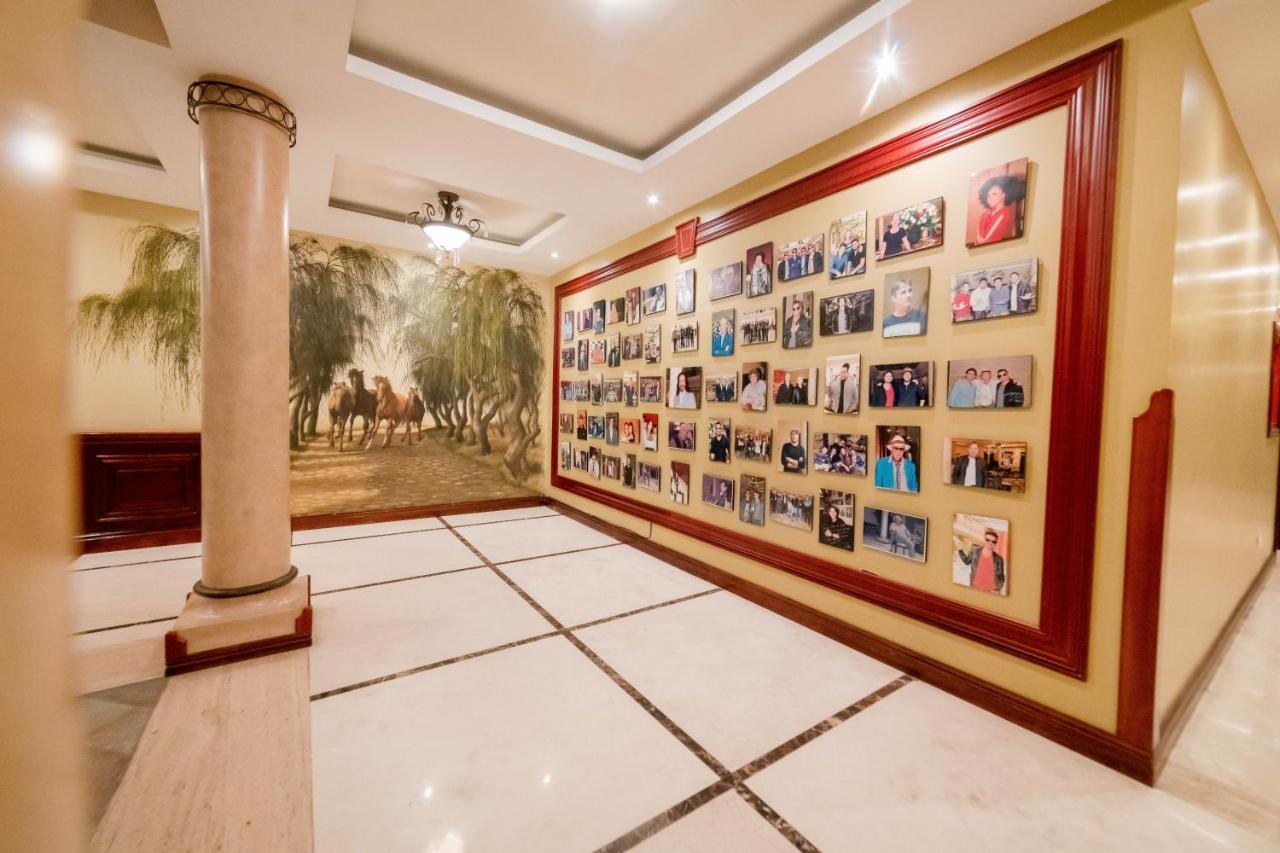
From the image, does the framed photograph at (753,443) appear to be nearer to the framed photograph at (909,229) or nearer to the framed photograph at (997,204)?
the framed photograph at (909,229)

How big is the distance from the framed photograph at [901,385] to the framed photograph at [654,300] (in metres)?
2.10

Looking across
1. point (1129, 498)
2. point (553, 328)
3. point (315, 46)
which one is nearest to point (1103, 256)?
point (1129, 498)

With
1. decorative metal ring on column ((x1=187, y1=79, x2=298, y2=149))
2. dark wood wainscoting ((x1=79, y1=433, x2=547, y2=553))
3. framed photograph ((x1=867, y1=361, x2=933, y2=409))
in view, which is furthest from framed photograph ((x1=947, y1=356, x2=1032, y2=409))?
dark wood wainscoting ((x1=79, y1=433, x2=547, y2=553))

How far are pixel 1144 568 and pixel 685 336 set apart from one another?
3.00 m

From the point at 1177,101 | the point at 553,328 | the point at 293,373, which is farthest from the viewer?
the point at 553,328

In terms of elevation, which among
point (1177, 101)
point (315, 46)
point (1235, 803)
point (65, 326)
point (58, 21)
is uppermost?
point (315, 46)

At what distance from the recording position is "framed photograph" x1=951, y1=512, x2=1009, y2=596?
228 cm

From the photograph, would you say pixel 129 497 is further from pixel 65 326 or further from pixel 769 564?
pixel 65 326

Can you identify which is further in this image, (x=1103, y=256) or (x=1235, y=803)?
(x=1103, y=256)

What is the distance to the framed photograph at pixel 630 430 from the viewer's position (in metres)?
4.83

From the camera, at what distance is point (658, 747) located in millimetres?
1952

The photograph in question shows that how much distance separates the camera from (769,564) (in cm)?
333

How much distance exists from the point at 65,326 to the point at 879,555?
306cm

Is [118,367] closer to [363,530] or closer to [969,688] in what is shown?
[363,530]
